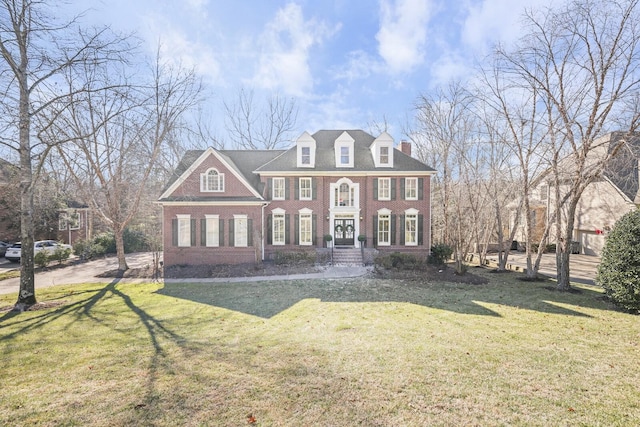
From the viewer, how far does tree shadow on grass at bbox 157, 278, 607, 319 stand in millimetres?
9930

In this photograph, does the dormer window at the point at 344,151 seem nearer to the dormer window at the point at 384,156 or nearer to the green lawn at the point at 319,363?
the dormer window at the point at 384,156

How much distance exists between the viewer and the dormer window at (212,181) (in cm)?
1817

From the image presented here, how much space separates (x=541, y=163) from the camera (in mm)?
13266

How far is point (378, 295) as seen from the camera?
37.1 feet

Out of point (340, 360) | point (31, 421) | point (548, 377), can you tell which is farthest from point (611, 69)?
point (31, 421)

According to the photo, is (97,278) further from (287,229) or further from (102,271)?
(287,229)

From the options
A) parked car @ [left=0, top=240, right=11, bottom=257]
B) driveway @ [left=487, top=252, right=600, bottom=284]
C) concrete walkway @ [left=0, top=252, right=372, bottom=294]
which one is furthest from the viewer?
parked car @ [left=0, top=240, right=11, bottom=257]

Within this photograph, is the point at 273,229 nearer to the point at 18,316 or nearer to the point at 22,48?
the point at 18,316

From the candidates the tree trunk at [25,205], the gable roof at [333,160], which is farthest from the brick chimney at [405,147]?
the tree trunk at [25,205]

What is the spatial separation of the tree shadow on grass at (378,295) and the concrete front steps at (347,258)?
3.69 m

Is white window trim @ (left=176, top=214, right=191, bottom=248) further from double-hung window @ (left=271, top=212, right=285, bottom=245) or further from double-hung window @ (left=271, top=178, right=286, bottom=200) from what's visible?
double-hung window @ (left=271, top=178, right=286, bottom=200)

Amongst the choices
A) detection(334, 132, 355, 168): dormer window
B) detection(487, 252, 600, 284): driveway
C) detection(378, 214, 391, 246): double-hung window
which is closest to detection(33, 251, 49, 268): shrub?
detection(334, 132, 355, 168): dormer window

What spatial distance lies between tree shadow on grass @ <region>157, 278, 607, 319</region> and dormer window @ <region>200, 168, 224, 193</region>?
6.74 meters

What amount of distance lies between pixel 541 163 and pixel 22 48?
20.1 meters
